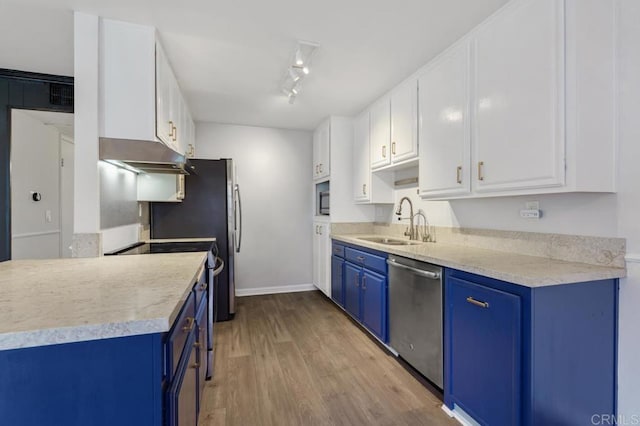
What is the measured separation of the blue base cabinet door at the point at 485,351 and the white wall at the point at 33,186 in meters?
3.58

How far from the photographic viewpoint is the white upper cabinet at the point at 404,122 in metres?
2.56

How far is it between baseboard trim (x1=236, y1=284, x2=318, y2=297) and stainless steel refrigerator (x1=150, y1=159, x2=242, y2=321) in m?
0.91

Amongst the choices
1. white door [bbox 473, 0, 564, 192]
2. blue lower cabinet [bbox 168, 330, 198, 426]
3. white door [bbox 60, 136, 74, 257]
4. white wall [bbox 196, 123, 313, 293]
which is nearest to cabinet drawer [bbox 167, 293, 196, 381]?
blue lower cabinet [bbox 168, 330, 198, 426]

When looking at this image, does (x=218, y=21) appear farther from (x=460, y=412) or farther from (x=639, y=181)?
(x=460, y=412)

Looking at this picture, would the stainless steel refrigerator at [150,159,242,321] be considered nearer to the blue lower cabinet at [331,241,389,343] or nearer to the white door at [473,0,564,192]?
the blue lower cabinet at [331,241,389,343]

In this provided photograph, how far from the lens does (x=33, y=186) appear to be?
3021 millimetres

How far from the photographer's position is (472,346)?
1580 millimetres

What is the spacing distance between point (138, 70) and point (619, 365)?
3.10m

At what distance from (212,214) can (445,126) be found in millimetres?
2352

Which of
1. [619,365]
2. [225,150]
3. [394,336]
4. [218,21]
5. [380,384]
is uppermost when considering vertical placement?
[218,21]

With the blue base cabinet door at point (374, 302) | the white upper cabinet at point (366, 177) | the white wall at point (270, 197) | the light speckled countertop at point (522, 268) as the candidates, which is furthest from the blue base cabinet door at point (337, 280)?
the light speckled countertop at point (522, 268)

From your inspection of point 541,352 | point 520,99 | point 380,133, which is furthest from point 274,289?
point 520,99

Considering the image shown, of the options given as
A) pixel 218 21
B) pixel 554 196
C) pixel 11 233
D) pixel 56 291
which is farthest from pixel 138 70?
pixel 554 196

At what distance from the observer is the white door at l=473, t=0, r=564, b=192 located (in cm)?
145
